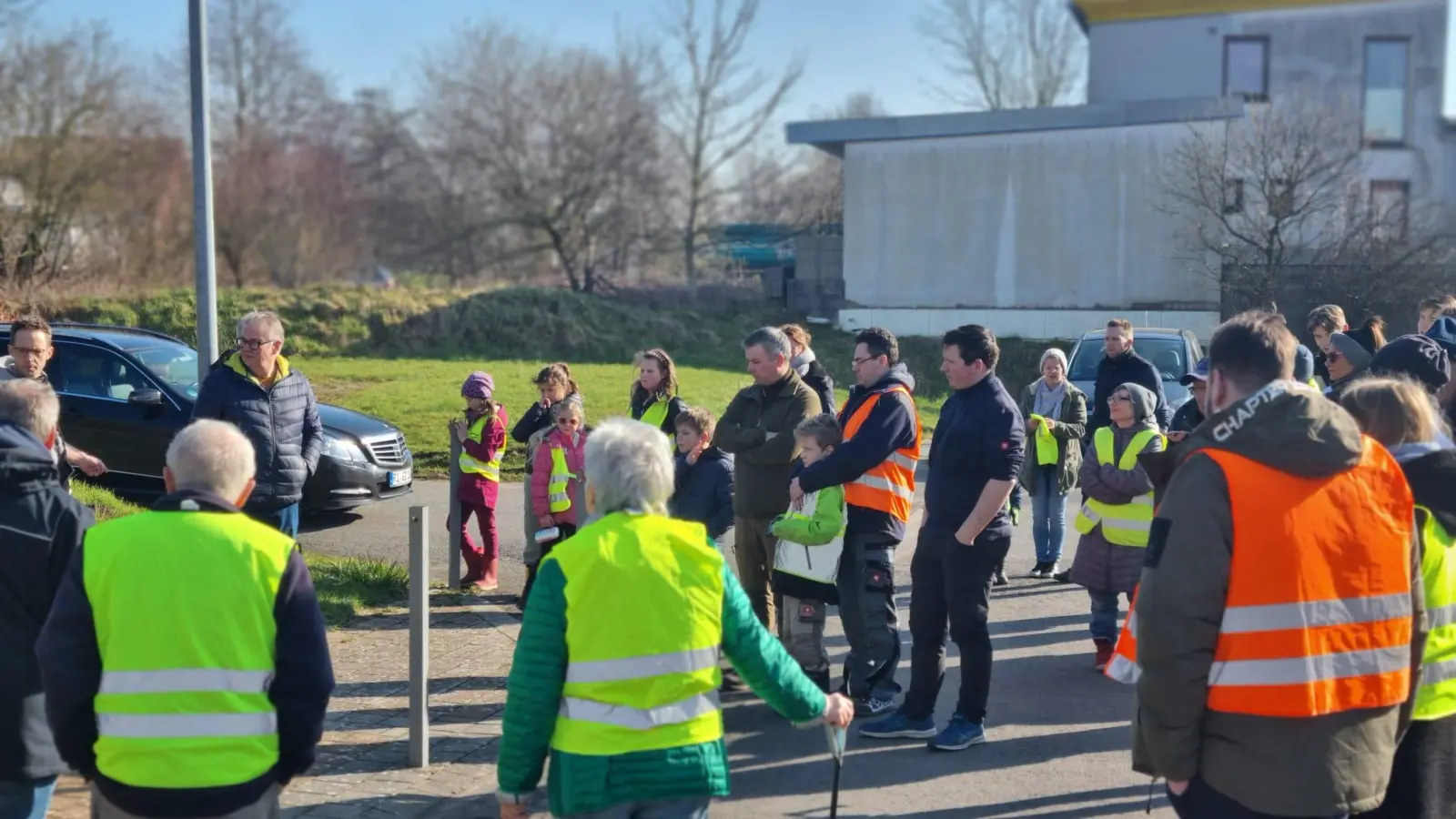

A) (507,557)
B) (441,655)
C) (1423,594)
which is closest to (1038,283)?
(507,557)

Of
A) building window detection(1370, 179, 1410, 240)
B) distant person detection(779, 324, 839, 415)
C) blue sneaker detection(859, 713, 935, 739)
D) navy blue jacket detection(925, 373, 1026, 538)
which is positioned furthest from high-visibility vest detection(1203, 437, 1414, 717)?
building window detection(1370, 179, 1410, 240)

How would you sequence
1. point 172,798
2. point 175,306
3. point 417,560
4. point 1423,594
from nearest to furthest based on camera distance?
1. point 172,798
2. point 1423,594
3. point 417,560
4. point 175,306

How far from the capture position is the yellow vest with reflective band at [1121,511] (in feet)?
23.9

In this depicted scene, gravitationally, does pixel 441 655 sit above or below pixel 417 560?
below

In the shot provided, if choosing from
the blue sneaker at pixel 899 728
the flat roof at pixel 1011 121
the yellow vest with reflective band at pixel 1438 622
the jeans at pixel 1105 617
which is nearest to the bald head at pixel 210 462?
the yellow vest with reflective band at pixel 1438 622

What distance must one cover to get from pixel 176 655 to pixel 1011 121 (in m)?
25.2

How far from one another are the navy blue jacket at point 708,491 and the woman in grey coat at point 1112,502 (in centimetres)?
211

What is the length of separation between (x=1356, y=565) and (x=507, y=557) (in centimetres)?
813

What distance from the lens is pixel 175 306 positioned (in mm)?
23078

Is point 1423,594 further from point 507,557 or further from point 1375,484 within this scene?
point 507,557

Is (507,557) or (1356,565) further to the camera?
(507,557)

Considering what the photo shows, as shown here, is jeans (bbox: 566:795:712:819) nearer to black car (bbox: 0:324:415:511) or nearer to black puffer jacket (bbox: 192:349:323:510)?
black puffer jacket (bbox: 192:349:323:510)

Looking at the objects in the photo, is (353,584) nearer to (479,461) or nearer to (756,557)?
(479,461)

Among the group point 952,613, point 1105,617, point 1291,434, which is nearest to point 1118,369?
point 1105,617
